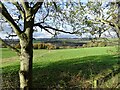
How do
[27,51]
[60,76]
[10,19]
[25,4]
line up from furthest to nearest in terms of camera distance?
[60,76], [27,51], [25,4], [10,19]

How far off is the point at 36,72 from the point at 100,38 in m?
6.78

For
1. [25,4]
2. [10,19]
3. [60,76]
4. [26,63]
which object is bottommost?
[60,76]

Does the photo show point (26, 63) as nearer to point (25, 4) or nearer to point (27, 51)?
point (27, 51)

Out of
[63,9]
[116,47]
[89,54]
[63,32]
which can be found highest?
[63,9]

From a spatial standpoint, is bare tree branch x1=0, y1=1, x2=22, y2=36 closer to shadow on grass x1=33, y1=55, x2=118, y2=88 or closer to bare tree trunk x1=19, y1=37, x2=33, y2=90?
bare tree trunk x1=19, y1=37, x2=33, y2=90

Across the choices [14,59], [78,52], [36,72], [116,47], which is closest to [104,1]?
[116,47]

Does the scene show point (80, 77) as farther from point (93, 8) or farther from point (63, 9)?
point (63, 9)

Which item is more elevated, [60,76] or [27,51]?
[27,51]

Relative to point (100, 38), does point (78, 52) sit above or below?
below

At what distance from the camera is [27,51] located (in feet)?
31.5

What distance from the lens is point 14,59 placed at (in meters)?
23.3

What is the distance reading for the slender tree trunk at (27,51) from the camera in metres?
9.48

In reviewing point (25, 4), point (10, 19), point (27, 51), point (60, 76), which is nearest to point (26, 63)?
point (27, 51)

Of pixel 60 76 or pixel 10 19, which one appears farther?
pixel 60 76
